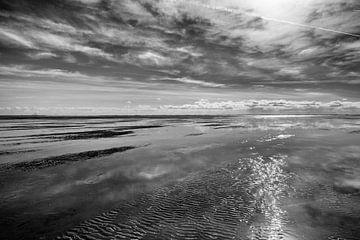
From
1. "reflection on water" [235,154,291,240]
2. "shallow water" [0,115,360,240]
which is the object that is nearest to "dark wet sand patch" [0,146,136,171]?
"shallow water" [0,115,360,240]

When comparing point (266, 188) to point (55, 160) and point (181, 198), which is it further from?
point (55, 160)

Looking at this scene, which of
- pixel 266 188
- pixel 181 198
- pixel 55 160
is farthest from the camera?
pixel 55 160

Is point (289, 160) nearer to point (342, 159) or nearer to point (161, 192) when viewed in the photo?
point (342, 159)

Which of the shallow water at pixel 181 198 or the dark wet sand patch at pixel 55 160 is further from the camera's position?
the dark wet sand patch at pixel 55 160

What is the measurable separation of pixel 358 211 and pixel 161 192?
23.7ft

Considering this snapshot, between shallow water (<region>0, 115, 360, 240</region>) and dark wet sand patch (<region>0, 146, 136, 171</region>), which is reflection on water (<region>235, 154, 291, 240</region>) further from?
dark wet sand patch (<region>0, 146, 136, 171</region>)

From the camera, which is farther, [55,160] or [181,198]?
[55,160]

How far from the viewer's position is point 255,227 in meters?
7.05

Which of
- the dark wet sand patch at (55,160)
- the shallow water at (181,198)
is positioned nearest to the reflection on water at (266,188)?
the shallow water at (181,198)

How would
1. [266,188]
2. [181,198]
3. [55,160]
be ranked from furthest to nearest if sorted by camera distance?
[55,160]
[266,188]
[181,198]

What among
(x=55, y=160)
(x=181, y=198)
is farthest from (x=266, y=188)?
(x=55, y=160)

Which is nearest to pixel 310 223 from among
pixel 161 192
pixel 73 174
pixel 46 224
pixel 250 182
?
pixel 250 182

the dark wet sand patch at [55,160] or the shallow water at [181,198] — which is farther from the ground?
the dark wet sand patch at [55,160]

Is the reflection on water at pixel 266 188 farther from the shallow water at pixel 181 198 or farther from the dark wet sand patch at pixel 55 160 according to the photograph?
Answer: the dark wet sand patch at pixel 55 160
